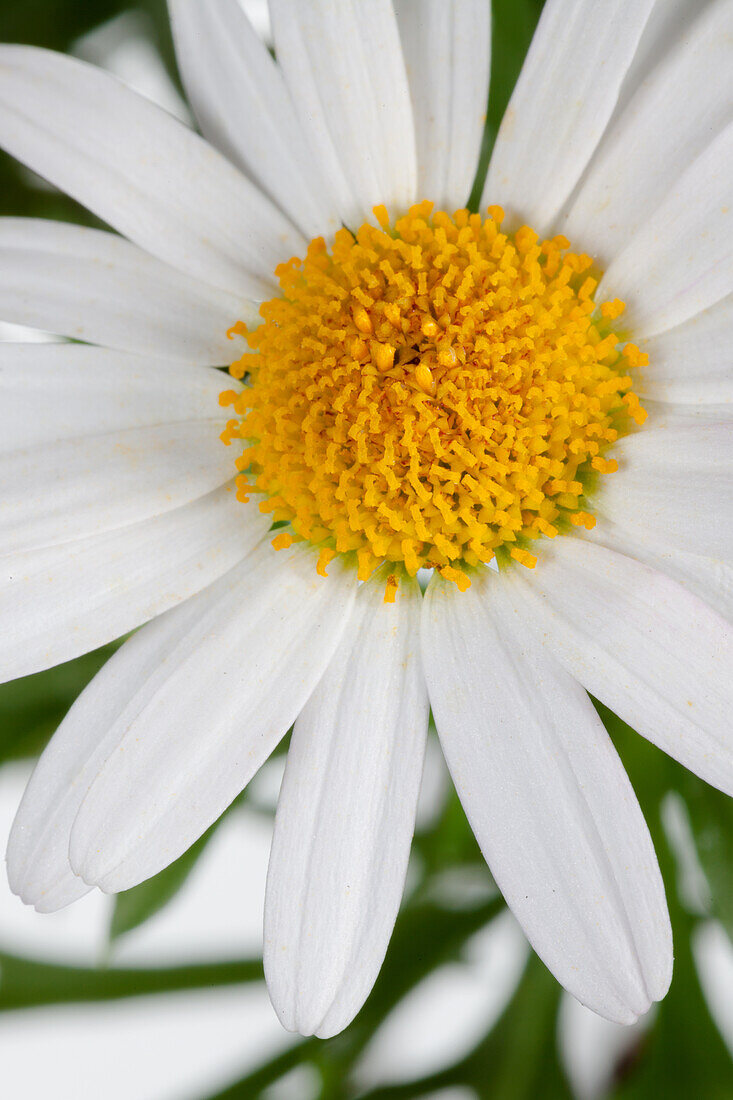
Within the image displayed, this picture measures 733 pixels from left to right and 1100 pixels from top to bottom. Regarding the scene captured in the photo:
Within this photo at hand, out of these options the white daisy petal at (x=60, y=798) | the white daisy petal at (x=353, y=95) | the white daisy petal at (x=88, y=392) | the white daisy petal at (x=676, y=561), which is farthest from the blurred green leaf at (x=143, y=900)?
the white daisy petal at (x=353, y=95)

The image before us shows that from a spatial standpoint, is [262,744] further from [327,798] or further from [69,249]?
[69,249]

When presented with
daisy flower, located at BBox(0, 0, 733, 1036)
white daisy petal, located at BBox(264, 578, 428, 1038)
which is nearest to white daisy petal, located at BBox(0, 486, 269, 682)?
daisy flower, located at BBox(0, 0, 733, 1036)

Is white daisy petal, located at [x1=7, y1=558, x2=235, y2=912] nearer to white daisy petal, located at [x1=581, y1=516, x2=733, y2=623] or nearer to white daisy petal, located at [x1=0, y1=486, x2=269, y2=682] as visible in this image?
white daisy petal, located at [x1=0, y1=486, x2=269, y2=682]

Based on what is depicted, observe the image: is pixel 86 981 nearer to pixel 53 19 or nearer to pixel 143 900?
pixel 143 900

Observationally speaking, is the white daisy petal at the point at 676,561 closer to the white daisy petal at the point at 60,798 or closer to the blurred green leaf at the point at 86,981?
the white daisy petal at the point at 60,798

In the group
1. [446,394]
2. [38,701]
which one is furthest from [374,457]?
[38,701]

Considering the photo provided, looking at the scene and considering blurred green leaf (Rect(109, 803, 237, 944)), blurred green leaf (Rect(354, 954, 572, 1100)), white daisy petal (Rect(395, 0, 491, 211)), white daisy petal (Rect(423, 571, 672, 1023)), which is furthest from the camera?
blurred green leaf (Rect(354, 954, 572, 1100))
